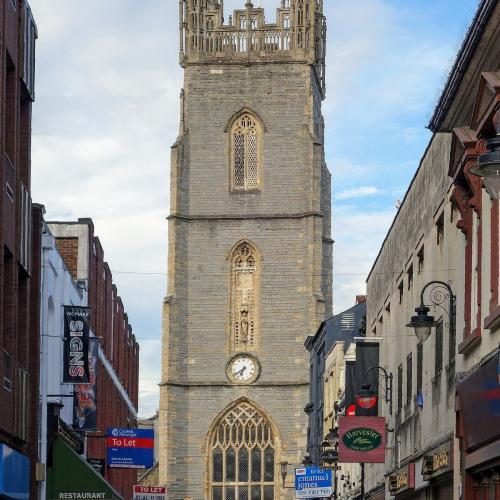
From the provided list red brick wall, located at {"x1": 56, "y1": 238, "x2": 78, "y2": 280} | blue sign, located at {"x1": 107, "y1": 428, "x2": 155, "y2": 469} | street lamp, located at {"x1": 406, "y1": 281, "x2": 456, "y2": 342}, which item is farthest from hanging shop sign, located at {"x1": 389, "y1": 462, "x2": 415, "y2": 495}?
red brick wall, located at {"x1": 56, "y1": 238, "x2": 78, "y2": 280}

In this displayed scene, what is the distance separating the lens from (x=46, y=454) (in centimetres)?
3544

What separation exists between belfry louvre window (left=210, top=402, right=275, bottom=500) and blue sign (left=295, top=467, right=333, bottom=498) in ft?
138

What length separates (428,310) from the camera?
2205 centimetres

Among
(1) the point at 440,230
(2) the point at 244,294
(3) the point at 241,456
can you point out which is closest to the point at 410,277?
(1) the point at 440,230

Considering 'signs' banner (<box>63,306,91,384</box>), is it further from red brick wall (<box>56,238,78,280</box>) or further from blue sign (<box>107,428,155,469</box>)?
red brick wall (<box>56,238,78,280</box>)

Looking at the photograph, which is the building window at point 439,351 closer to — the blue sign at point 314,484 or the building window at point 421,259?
the building window at point 421,259

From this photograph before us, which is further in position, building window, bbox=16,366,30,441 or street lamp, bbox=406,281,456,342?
building window, bbox=16,366,30,441

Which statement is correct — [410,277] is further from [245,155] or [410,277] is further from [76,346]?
[245,155]

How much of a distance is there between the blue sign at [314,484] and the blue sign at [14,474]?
15665 mm

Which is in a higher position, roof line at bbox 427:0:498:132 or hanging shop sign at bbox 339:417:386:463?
roof line at bbox 427:0:498:132

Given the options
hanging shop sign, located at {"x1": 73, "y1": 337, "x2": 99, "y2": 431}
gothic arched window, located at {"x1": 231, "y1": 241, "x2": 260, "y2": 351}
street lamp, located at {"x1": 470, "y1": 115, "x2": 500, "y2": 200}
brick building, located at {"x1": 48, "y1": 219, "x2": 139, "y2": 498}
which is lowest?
street lamp, located at {"x1": 470, "y1": 115, "x2": 500, "y2": 200}

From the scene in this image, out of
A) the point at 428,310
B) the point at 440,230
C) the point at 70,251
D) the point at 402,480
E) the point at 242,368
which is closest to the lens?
the point at 428,310

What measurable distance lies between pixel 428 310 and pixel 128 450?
994 inches

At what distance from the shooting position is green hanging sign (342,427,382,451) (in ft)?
97.5
